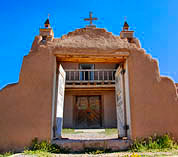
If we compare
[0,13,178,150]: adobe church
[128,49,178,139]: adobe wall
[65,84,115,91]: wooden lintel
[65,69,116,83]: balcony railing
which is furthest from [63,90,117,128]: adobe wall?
[128,49,178,139]: adobe wall

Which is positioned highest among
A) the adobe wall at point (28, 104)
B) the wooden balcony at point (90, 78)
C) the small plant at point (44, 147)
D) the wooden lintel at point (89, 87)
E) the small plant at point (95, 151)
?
the wooden balcony at point (90, 78)

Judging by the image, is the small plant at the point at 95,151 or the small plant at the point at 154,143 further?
the small plant at the point at 154,143

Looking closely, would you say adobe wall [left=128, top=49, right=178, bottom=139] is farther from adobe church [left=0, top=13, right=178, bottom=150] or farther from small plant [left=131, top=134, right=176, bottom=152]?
small plant [left=131, top=134, right=176, bottom=152]

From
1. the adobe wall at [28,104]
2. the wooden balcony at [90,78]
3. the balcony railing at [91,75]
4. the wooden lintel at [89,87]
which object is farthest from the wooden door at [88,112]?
the adobe wall at [28,104]

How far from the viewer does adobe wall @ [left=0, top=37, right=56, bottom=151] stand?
4785 millimetres

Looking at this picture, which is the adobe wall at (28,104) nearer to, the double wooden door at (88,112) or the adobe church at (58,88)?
the adobe church at (58,88)

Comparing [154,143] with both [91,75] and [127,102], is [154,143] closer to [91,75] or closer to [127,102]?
[127,102]

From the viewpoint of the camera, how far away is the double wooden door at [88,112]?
15312 millimetres

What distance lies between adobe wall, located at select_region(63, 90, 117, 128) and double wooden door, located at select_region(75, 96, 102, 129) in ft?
1.57

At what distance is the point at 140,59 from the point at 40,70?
2.99m

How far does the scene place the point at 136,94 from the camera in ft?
17.1

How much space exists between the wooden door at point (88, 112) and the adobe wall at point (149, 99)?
10.4 m

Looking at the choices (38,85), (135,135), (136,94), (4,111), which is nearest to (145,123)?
(135,135)

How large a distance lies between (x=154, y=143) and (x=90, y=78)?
12051 mm
